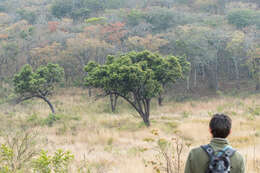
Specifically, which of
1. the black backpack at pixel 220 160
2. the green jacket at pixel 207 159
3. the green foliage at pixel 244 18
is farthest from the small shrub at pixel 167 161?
the green foliage at pixel 244 18

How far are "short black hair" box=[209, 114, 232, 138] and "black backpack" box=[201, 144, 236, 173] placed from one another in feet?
0.49

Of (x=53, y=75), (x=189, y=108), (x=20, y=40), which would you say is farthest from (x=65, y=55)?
(x=189, y=108)

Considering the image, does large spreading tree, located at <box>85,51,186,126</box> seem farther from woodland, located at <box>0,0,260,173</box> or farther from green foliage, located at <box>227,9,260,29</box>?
green foliage, located at <box>227,9,260,29</box>

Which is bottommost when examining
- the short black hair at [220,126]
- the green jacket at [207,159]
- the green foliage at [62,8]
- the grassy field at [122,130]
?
the grassy field at [122,130]

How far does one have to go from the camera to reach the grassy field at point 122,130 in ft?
24.8

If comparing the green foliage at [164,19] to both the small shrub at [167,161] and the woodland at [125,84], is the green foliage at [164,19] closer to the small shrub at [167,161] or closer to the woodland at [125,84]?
the woodland at [125,84]

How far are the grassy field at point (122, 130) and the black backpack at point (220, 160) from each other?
3546 mm

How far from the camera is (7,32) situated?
122 ft

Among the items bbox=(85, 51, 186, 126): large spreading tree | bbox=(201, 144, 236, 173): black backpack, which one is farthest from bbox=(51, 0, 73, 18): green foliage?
bbox=(201, 144, 236, 173): black backpack

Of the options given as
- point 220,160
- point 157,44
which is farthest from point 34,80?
point 157,44

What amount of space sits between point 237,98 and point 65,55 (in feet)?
63.8

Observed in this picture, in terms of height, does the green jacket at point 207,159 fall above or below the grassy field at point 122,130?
above

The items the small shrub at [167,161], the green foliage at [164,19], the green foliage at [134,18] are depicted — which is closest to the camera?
the small shrub at [167,161]

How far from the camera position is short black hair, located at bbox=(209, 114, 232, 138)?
8.39 ft
